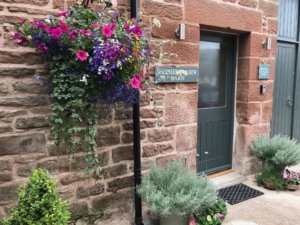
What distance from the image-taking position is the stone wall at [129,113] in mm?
2090

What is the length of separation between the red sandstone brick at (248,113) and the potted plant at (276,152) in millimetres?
313

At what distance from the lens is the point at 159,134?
2879 millimetres

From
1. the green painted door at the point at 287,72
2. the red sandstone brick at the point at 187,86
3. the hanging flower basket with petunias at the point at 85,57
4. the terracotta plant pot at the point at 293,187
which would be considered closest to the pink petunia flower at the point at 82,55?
the hanging flower basket with petunias at the point at 85,57

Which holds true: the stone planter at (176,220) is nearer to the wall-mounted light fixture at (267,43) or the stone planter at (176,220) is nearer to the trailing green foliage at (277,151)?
the trailing green foliage at (277,151)

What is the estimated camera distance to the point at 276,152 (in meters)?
3.56

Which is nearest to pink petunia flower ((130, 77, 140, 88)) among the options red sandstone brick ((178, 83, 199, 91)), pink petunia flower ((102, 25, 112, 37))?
pink petunia flower ((102, 25, 112, 37))

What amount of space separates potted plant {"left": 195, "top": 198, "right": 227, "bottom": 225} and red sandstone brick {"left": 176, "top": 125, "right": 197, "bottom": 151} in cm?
75

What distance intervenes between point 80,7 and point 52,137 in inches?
45.3

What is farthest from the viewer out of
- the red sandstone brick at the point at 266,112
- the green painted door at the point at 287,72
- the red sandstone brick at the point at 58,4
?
the green painted door at the point at 287,72

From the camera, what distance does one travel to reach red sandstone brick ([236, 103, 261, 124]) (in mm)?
3748

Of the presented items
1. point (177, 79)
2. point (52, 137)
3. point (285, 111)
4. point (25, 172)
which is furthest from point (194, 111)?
point (285, 111)

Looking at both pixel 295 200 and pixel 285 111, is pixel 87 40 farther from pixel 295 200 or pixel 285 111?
pixel 285 111

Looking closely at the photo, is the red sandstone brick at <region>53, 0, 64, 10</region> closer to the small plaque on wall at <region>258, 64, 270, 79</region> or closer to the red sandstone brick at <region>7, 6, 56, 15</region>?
the red sandstone brick at <region>7, 6, 56, 15</region>

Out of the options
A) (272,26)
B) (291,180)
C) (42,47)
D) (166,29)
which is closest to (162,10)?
(166,29)
